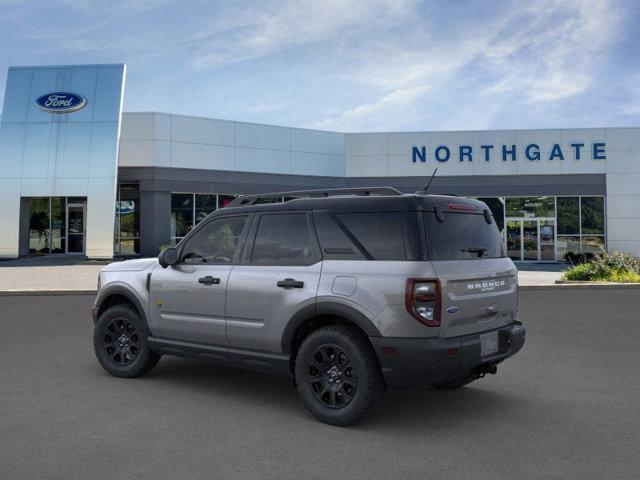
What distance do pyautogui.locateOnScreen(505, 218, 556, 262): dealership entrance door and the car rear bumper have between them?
28.0 m

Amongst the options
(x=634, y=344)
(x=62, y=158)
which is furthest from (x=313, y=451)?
(x=62, y=158)

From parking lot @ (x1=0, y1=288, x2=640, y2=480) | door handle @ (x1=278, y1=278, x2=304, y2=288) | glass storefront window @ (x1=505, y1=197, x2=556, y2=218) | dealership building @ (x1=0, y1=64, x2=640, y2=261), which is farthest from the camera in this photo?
glass storefront window @ (x1=505, y1=197, x2=556, y2=218)

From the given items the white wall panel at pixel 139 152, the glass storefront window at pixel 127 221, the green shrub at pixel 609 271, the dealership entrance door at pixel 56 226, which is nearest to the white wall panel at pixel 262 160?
the white wall panel at pixel 139 152

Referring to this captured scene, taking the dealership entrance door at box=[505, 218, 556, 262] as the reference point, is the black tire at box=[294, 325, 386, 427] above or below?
below

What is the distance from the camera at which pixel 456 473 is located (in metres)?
3.86

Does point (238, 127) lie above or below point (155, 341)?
above

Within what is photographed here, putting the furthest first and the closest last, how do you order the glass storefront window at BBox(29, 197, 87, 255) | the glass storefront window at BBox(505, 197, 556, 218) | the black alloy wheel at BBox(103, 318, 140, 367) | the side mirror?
the glass storefront window at BBox(505, 197, 556, 218) → the glass storefront window at BBox(29, 197, 87, 255) → the black alloy wheel at BBox(103, 318, 140, 367) → the side mirror

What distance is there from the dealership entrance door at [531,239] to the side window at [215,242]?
2747 cm

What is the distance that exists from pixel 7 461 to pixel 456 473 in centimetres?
300

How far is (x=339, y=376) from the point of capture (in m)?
4.90

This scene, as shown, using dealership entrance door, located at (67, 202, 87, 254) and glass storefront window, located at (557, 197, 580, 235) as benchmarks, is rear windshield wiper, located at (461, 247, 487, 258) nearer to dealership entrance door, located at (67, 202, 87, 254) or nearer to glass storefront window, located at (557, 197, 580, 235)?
glass storefront window, located at (557, 197, 580, 235)

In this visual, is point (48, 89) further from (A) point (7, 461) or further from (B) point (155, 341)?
(A) point (7, 461)

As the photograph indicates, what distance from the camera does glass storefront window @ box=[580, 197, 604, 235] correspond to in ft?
103

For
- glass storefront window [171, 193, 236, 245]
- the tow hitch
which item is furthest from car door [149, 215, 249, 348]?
glass storefront window [171, 193, 236, 245]
